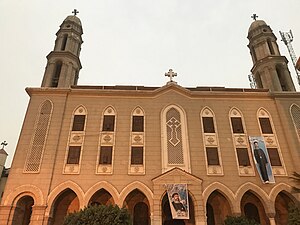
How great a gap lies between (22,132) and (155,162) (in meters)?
10.6

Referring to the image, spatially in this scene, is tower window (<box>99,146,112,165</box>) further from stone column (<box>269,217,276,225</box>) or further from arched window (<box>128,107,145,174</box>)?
stone column (<box>269,217,276,225</box>)

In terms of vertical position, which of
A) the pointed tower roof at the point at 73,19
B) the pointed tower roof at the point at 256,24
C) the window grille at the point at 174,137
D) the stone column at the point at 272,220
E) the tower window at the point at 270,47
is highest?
the pointed tower roof at the point at 73,19

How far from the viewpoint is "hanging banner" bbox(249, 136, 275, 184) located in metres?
17.9

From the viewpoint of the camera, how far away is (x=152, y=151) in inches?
747

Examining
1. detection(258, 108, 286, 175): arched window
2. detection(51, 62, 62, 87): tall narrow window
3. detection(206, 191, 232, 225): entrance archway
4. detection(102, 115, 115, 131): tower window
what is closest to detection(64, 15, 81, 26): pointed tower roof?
detection(51, 62, 62, 87): tall narrow window

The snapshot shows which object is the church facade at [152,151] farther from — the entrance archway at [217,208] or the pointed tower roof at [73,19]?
the pointed tower roof at [73,19]

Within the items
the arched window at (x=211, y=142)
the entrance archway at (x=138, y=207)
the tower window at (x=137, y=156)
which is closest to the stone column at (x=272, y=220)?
the arched window at (x=211, y=142)

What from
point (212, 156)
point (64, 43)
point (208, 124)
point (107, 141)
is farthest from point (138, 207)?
point (64, 43)

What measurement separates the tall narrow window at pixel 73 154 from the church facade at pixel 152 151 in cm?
7

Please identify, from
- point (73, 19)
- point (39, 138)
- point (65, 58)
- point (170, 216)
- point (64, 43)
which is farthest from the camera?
point (73, 19)

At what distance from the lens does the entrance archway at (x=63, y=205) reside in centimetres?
1780

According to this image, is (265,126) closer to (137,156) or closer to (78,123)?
(137,156)

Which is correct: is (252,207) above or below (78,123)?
below

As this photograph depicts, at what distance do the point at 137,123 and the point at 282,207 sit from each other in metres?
12.7
